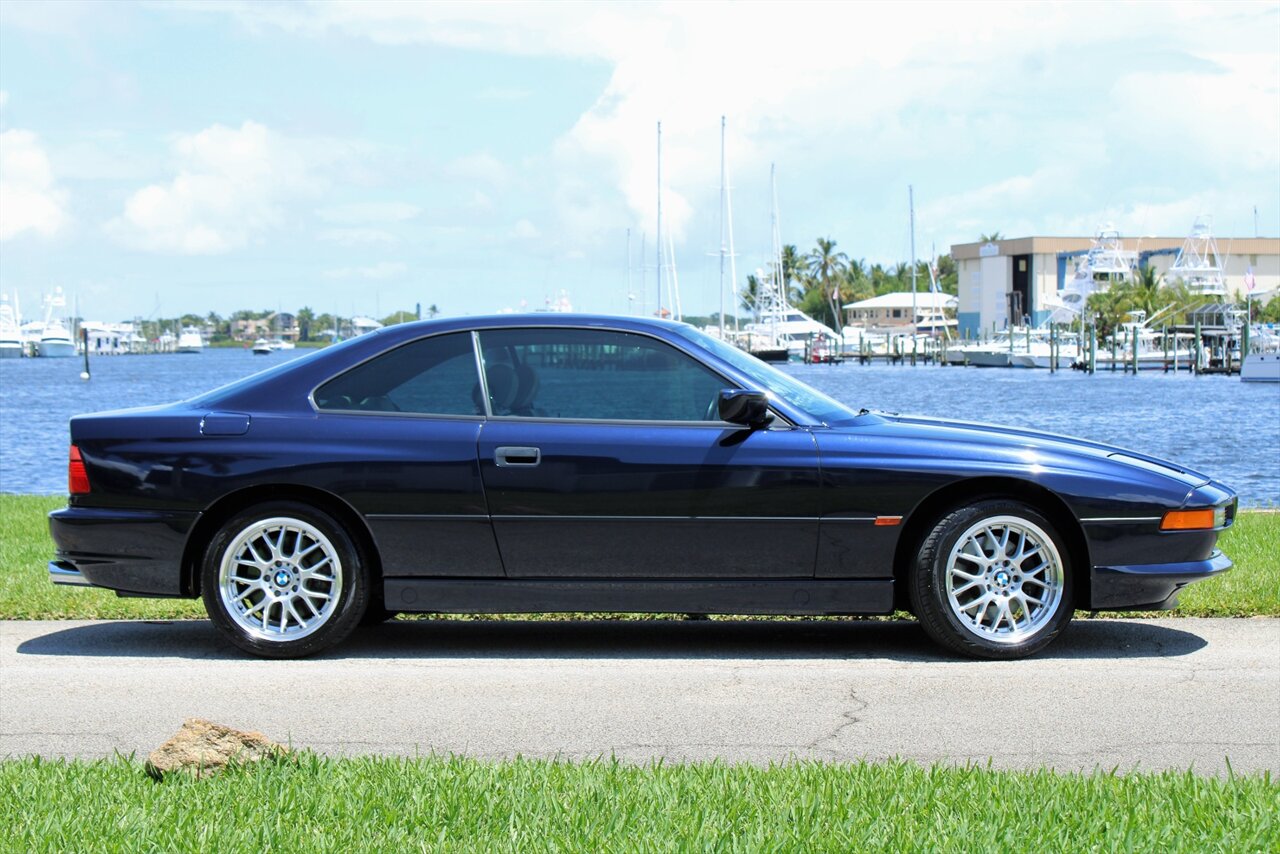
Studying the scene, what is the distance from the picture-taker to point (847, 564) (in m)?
6.51

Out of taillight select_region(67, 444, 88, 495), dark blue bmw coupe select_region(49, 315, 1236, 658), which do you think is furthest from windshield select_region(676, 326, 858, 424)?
taillight select_region(67, 444, 88, 495)

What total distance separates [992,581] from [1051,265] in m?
124

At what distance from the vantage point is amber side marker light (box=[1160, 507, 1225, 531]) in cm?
650

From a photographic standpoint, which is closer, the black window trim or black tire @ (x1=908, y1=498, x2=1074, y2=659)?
black tire @ (x1=908, y1=498, x2=1074, y2=659)

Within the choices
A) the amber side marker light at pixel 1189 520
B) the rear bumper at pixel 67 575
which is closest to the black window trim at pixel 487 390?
the rear bumper at pixel 67 575

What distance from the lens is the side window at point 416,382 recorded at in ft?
22.2

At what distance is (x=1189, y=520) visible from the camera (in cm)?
653

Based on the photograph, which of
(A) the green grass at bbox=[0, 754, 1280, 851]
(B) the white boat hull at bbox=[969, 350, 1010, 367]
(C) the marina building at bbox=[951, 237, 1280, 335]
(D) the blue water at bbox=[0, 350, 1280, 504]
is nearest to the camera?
(A) the green grass at bbox=[0, 754, 1280, 851]

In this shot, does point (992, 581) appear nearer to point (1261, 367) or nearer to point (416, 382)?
point (416, 382)

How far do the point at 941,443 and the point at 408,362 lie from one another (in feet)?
8.08

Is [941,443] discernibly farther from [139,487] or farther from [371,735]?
[139,487]

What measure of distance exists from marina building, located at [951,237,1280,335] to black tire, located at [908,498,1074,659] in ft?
378

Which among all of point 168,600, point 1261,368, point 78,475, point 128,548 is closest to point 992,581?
point 128,548

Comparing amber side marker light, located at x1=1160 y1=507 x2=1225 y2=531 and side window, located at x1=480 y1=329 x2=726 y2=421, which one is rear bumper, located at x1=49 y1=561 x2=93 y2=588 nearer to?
side window, located at x1=480 y1=329 x2=726 y2=421
